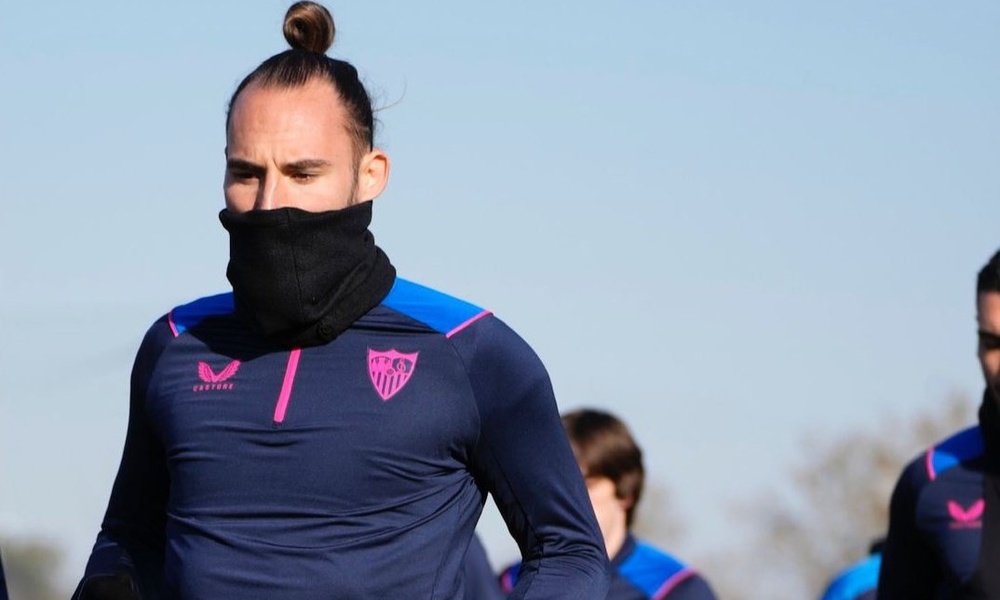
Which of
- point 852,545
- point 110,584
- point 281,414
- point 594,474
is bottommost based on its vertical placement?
point 852,545

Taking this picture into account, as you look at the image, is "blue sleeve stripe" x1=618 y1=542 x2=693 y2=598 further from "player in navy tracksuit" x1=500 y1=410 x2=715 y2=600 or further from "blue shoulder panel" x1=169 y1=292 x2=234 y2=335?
"blue shoulder panel" x1=169 y1=292 x2=234 y2=335

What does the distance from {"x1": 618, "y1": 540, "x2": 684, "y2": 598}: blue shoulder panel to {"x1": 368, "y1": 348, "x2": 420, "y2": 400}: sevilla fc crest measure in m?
4.29

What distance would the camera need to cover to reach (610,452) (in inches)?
386

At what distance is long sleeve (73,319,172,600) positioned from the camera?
5352 millimetres

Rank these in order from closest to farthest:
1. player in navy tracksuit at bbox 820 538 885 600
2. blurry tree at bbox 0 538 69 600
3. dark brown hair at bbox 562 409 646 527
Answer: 1. dark brown hair at bbox 562 409 646 527
2. player in navy tracksuit at bbox 820 538 885 600
3. blurry tree at bbox 0 538 69 600

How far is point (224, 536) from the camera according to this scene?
498 cm

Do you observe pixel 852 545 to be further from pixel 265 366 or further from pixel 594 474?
pixel 265 366

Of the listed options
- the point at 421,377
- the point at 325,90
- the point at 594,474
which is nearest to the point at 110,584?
the point at 421,377

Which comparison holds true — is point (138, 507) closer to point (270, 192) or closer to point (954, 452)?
point (270, 192)

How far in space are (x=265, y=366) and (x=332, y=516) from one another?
1.31 feet

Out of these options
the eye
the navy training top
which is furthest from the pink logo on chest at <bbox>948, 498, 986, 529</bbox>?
the navy training top

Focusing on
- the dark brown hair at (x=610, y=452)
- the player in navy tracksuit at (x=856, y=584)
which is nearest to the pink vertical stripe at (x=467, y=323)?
the dark brown hair at (x=610, y=452)

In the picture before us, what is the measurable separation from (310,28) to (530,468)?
1.23 metres

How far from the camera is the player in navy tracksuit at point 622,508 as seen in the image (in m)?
9.30
